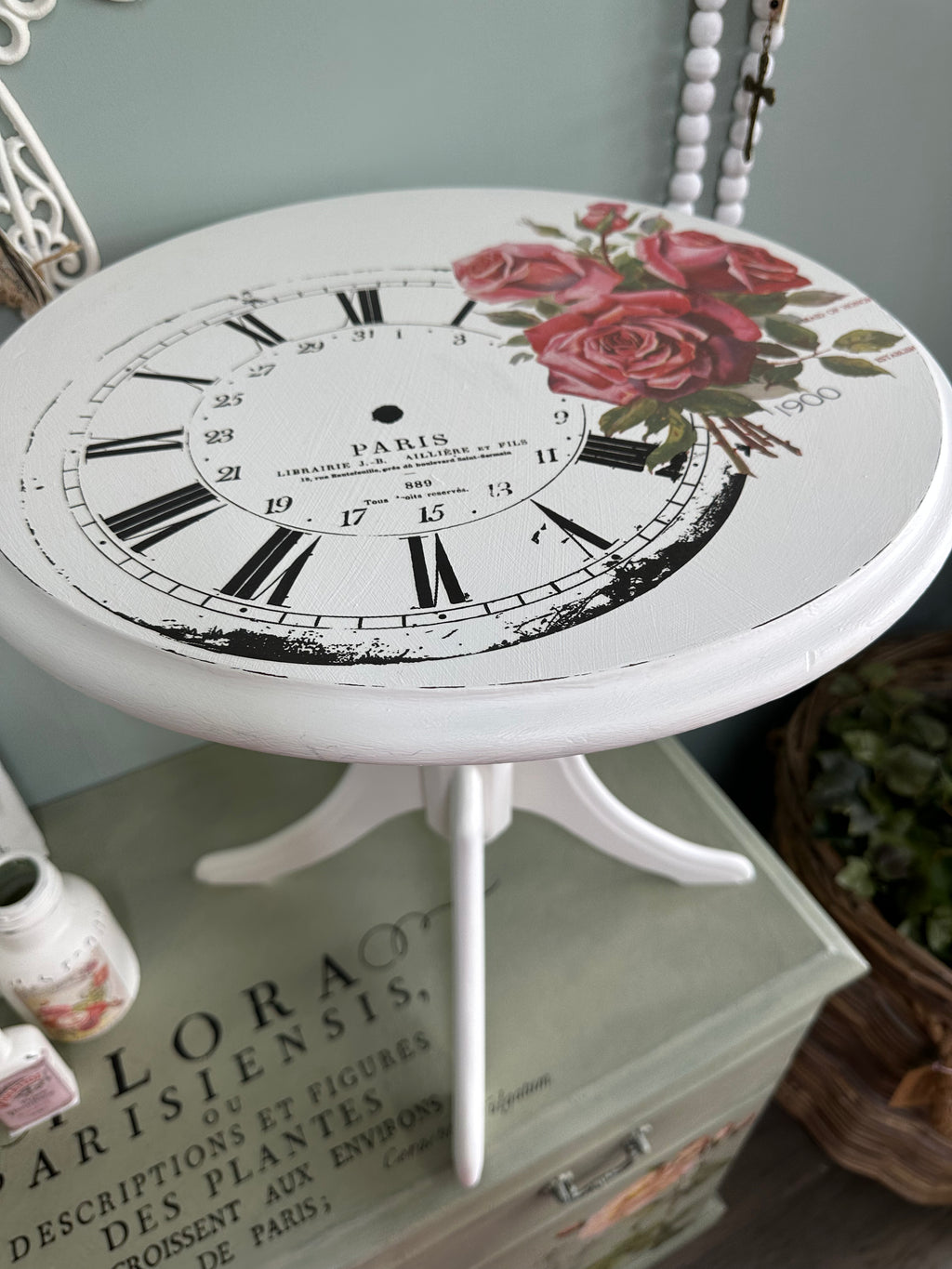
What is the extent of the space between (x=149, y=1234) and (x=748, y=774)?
1.14 m

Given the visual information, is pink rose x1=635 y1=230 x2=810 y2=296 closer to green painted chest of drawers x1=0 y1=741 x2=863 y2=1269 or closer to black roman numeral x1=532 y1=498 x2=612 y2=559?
black roman numeral x1=532 y1=498 x2=612 y2=559

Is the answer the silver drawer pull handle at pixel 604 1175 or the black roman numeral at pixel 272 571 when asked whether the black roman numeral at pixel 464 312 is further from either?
the silver drawer pull handle at pixel 604 1175

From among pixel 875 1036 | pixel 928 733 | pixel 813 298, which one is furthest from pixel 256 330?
pixel 875 1036

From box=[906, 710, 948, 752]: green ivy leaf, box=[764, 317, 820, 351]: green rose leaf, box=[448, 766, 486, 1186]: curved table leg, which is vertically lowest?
box=[906, 710, 948, 752]: green ivy leaf

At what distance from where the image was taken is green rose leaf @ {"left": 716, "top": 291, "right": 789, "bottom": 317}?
2.25ft

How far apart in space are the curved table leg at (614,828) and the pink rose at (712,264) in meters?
0.45

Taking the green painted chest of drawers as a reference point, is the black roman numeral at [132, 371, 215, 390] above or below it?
above

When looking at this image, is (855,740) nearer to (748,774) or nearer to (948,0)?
(748,774)

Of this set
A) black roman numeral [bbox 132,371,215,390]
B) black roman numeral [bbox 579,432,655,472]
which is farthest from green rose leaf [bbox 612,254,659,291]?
black roman numeral [bbox 132,371,215,390]

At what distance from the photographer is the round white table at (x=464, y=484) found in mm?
456

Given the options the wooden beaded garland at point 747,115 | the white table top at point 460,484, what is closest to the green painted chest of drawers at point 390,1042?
the white table top at point 460,484

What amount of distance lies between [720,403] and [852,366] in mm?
100

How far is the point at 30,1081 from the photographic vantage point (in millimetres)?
754

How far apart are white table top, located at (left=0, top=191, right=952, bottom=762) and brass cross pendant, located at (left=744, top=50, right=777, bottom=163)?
0.73 ft
